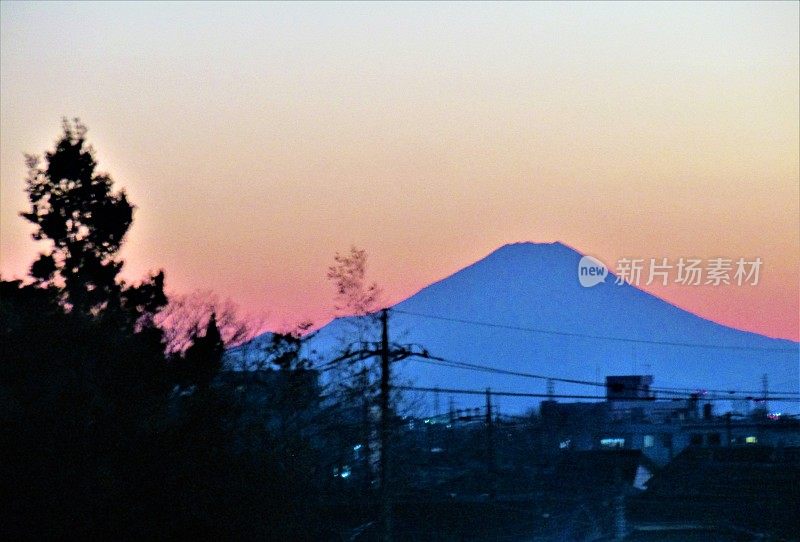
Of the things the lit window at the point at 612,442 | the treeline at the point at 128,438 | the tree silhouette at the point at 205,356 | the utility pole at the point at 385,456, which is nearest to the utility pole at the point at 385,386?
the utility pole at the point at 385,456

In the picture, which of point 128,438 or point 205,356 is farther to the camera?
point 205,356

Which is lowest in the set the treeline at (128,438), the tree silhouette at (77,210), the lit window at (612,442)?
the treeline at (128,438)

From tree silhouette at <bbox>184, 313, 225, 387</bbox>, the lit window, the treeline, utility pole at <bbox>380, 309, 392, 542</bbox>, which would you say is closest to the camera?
the treeline

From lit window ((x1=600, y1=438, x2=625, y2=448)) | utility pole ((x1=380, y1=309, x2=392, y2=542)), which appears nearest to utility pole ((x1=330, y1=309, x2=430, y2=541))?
utility pole ((x1=380, y1=309, x2=392, y2=542))

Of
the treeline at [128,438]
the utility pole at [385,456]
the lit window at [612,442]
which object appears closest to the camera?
the treeline at [128,438]

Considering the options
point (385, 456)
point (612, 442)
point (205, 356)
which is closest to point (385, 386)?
point (385, 456)

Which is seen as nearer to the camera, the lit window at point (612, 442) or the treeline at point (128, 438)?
the treeline at point (128, 438)

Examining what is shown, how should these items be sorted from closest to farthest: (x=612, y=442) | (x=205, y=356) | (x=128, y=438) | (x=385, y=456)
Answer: (x=128, y=438) < (x=205, y=356) < (x=385, y=456) < (x=612, y=442)

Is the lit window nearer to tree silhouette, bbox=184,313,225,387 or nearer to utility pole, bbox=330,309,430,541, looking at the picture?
utility pole, bbox=330,309,430,541

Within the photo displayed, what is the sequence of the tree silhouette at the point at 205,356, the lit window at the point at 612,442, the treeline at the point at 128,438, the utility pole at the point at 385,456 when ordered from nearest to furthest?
Result: the treeline at the point at 128,438 < the tree silhouette at the point at 205,356 < the utility pole at the point at 385,456 < the lit window at the point at 612,442

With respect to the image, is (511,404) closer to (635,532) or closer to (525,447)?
(525,447)

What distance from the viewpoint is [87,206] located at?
2238 centimetres

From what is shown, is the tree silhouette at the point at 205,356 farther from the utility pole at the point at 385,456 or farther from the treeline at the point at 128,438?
the utility pole at the point at 385,456

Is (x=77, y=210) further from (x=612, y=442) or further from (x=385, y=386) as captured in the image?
(x=612, y=442)
